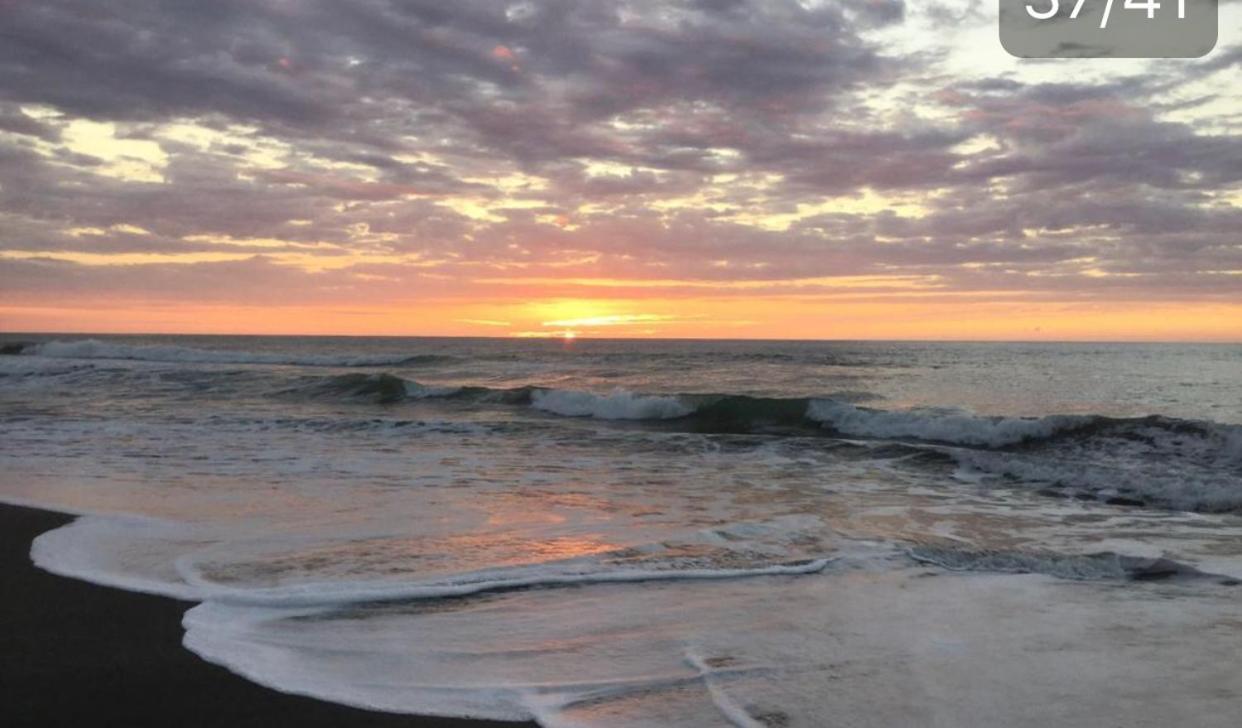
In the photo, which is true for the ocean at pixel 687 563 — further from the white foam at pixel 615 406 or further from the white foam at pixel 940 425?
the white foam at pixel 615 406

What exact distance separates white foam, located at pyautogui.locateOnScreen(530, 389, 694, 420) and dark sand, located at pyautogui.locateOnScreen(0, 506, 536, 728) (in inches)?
641

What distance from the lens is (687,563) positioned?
6.22m

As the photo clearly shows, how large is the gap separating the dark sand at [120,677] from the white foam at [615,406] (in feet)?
53.4

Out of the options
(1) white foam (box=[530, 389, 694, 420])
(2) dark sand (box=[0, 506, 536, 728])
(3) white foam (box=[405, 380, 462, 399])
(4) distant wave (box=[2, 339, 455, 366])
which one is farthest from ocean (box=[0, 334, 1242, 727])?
(4) distant wave (box=[2, 339, 455, 366])

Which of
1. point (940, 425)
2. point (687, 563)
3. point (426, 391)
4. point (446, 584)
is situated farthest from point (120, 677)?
point (426, 391)

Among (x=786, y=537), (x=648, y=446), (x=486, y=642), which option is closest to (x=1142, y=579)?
(x=786, y=537)

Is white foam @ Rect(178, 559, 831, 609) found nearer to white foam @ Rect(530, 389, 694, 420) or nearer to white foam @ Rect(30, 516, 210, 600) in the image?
white foam @ Rect(30, 516, 210, 600)

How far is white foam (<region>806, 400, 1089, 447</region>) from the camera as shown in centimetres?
1540

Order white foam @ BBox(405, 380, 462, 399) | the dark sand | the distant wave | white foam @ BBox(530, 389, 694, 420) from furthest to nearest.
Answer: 1. the distant wave
2. white foam @ BBox(405, 380, 462, 399)
3. white foam @ BBox(530, 389, 694, 420)
4. the dark sand

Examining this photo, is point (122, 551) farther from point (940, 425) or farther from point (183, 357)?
point (183, 357)

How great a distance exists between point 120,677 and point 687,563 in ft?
11.8

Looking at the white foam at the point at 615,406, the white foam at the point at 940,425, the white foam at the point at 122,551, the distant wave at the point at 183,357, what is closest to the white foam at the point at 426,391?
the white foam at the point at 615,406

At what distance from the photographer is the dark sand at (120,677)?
3438 mm

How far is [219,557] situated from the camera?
6160mm
